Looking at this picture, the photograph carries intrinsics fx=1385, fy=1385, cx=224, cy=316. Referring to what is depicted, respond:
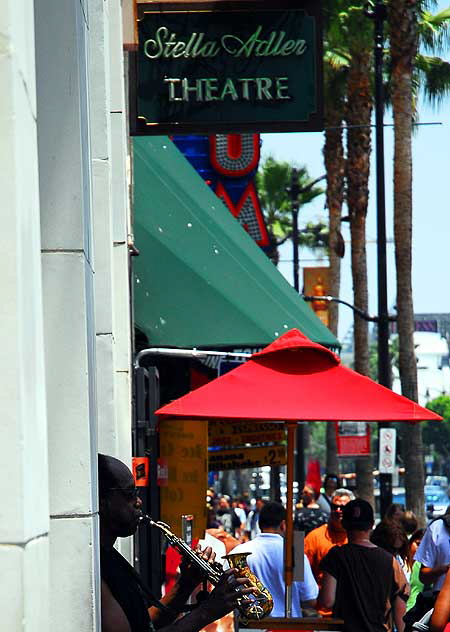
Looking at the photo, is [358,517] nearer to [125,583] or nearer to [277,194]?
[125,583]

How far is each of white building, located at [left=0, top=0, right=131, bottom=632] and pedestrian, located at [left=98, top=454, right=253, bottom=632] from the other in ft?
0.73

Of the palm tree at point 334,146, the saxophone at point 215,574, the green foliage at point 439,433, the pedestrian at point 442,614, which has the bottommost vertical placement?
the green foliage at point 439,433

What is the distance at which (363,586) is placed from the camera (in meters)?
9.05

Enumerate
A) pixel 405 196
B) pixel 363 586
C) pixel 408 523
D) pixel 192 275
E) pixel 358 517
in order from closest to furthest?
pixel 363 586
pixel 358 517
pixel 408 523
pixel 192 275
pixel 405 196

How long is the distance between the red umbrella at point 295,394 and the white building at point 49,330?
1886mm

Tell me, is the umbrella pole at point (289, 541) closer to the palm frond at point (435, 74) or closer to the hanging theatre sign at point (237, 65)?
the hanging theatre sign at point (237, 65)

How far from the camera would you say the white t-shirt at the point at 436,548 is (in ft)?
32.4

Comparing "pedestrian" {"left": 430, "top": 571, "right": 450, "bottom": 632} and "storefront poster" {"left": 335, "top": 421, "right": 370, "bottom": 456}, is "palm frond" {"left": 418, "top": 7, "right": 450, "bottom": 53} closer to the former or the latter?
"storefront poster" {"left": 335, "top": 421, "right": 370, "bottom": 456}

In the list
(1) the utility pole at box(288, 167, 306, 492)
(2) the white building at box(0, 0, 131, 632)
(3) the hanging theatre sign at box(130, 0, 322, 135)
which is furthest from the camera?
(1) the utility pole at box(288, 167, 306, 492)

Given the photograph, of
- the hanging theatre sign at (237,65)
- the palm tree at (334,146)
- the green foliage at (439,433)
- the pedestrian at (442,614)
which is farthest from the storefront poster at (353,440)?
the green foliage at (439,433)

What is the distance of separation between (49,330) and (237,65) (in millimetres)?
5957

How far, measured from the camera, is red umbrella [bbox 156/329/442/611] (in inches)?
352

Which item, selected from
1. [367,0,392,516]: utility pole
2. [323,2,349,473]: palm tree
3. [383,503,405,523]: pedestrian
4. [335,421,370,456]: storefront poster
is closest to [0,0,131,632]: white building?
[383,503,405,523]: pedestrian

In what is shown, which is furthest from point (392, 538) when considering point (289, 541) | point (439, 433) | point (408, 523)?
point (439, 433)
